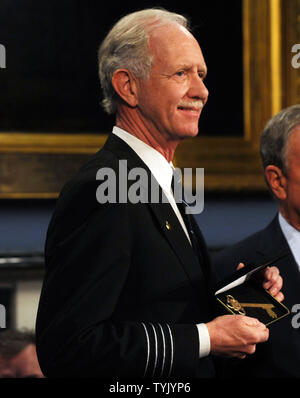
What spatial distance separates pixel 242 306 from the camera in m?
1.28

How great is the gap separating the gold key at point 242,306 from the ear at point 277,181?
0.59 m

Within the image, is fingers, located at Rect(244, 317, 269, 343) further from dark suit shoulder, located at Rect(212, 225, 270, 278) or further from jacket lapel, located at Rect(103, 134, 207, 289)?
dark suit shoulder, located at Rect(212, 225, 270, 278)

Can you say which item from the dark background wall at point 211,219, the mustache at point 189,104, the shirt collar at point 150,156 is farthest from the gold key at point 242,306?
the dark background wall at point 211,219

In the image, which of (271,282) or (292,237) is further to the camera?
(292,237)

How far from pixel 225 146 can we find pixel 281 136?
90 centimetres

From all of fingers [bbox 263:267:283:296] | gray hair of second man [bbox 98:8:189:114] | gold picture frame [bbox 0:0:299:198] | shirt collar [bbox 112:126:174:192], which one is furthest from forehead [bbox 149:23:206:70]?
gold picture frame [bbox 0:0:299:198]

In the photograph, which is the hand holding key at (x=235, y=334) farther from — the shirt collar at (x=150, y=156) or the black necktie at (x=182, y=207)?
the shirt collar at (x=150, y=156)

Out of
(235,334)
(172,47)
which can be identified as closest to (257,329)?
(235,334)

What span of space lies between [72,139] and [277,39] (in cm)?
101

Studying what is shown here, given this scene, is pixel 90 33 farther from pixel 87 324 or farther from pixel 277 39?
pixel 87 324

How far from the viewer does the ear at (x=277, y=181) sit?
6.00 feet

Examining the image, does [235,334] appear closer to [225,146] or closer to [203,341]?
[203,341]

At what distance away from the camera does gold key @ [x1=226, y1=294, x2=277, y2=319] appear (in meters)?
1.26

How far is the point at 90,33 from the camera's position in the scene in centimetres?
256
